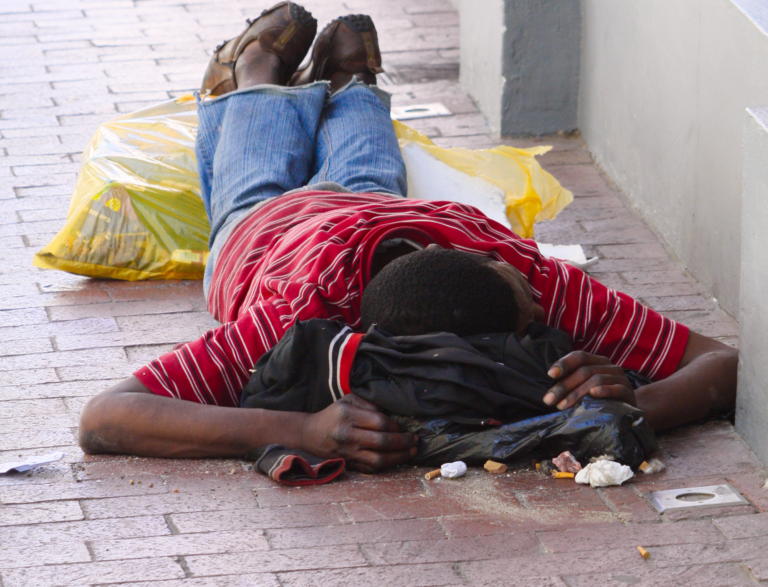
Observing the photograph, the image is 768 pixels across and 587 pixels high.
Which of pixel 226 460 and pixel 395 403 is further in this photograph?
pixel 226 460

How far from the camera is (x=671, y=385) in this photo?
2385 millimetres

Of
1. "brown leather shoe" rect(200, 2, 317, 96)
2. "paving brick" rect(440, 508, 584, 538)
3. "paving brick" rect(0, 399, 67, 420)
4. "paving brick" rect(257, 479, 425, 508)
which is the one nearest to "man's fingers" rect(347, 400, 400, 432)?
"paving brick" rect(257, 479, 425, 508)

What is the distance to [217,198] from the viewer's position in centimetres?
327

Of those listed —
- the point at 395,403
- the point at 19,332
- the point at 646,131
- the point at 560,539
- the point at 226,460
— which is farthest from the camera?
the point at 646,131

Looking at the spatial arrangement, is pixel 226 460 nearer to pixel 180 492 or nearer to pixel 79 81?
pixel 180 492

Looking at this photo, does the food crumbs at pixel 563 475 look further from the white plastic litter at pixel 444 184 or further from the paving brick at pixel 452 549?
the white plastic litter at pixel 444 184

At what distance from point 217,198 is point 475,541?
1692mm

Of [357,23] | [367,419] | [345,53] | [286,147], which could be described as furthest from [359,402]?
[357,23]

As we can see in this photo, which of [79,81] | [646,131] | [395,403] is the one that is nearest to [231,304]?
[395,403]

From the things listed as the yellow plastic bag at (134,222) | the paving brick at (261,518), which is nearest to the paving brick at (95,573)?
the paving brick at (261,518)

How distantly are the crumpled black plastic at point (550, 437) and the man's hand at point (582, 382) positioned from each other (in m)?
0.02

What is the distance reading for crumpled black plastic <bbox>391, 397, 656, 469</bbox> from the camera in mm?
2143

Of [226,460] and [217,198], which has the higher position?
[217,198]

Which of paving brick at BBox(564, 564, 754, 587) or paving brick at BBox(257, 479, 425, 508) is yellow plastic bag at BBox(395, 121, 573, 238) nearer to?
paving brick at BBox(257, 479, 425, 508)
